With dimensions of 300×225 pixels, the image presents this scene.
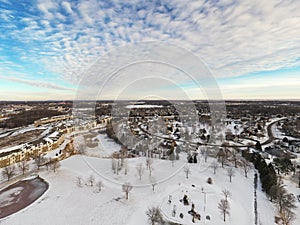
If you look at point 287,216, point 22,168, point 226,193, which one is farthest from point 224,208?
point 22,168

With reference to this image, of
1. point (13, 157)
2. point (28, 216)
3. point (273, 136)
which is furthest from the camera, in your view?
point (273, 136)

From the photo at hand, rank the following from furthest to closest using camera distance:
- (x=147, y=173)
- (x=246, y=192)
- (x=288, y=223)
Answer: (x=147, y=173) < (x=246, y=192) < (x=288, y=223)

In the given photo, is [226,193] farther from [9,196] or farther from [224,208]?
[9,196]

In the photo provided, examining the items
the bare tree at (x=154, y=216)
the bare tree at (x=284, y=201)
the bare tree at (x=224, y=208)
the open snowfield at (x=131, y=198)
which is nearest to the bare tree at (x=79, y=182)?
the open snowfield at (x=131, y=198)

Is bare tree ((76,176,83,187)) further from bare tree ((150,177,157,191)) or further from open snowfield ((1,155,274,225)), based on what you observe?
bare tree ((150,177,157,191))

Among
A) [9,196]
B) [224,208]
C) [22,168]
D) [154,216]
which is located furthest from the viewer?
[22,168]

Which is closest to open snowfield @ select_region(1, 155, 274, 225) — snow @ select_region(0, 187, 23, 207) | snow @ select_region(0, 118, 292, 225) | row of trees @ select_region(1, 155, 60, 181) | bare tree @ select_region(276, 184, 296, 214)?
snow @ select_region(0, 118, 292, 225)

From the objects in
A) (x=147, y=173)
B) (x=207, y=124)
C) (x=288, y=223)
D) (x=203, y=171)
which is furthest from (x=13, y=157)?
(x=207, y=124)

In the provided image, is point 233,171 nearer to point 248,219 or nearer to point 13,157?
point 248,219
